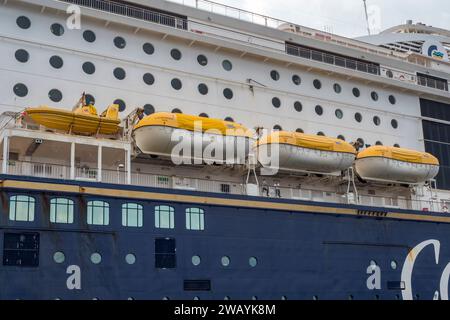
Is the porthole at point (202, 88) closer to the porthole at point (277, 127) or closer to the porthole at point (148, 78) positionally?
the porthole at point (148, 78)

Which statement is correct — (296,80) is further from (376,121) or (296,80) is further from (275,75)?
(376,121)

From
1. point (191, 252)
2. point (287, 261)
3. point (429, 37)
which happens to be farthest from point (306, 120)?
point (429, 37)

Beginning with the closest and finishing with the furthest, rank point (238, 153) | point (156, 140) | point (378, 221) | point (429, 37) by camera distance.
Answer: point (156, 140)
point (238, 153)
point (378, 221)
point (429, 37)

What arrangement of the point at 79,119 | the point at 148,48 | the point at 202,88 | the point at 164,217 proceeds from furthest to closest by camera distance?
the point at 202,88, the point at 148,48, the point at 164,217, the point at 79,119

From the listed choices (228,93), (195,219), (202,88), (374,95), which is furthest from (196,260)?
(374,95)

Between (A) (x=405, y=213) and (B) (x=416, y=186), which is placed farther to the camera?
(B) (x=416, y=186)

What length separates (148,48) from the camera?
19266 mm

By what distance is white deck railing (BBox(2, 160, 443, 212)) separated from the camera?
16.0 m

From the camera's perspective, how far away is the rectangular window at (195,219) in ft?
54.1

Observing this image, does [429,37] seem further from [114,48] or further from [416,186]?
[114,48]

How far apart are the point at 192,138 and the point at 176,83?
8.90 feet

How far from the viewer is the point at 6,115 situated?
15656 millimetres

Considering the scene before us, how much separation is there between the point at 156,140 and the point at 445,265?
10174mm

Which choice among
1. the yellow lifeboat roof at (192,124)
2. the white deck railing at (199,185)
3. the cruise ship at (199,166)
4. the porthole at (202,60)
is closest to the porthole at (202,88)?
the cruise ship at (199,166)
